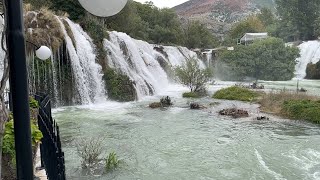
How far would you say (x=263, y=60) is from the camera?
101 ft

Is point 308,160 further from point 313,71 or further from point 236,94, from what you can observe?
point 313,71

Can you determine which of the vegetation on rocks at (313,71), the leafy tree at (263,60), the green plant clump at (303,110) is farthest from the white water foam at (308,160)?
the vegetation on rocks at (313,71)

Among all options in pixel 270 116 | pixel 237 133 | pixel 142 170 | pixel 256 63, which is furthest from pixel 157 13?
pixel 142 170

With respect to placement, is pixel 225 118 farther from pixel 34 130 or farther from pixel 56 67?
pixel 34 130

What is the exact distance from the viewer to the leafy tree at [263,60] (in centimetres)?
3078

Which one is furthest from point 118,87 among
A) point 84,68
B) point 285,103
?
point 285,103

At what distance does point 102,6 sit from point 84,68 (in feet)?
53.5

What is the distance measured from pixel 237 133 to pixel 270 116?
3730 millimetres

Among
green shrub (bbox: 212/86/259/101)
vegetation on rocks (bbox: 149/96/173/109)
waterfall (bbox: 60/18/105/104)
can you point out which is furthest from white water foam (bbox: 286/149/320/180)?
waterfall (bbox: 60/18/105/104)

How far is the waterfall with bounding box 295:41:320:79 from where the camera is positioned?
37806 millimetres

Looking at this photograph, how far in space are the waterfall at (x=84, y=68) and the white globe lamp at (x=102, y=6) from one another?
15485mm

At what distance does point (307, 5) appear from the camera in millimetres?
49156

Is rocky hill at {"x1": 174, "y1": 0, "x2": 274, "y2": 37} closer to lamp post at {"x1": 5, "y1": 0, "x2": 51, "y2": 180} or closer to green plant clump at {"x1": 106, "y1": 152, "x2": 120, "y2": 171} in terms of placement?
green plant clump at {"x1": 106, "y1": 152, "x2": 120, "y2": 171}

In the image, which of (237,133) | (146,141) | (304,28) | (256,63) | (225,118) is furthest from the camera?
(304,28)
